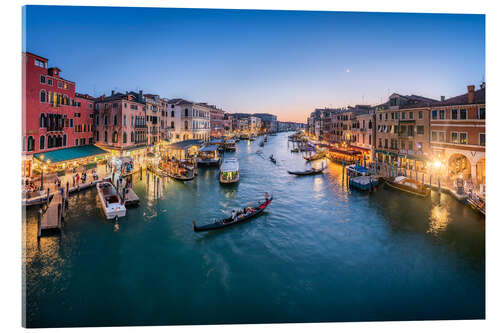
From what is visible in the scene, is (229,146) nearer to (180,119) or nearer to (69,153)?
(180,119)

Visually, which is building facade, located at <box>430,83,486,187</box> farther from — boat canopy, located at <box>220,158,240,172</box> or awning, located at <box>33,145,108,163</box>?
awning, located at <box>33,145,108,163</box>

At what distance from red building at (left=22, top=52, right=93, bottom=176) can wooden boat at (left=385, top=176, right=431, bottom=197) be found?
55.4 feet

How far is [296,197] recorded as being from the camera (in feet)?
44.9

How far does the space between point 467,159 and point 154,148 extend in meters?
22.5

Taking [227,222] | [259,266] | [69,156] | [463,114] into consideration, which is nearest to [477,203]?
[463,114]

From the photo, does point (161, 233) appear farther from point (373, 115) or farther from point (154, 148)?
point (373, 115)

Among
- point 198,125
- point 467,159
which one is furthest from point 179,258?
point 198,125

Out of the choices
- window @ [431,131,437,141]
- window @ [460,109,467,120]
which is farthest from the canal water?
window @ [431,131,437,141]

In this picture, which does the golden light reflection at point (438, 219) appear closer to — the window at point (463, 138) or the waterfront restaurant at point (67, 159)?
the window at point (463, 138)

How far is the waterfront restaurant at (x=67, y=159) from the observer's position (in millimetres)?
11016

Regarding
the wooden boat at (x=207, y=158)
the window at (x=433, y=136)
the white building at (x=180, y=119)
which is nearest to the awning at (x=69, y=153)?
the wooden boat at (x=207, y=158)

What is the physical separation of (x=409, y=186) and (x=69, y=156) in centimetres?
1802

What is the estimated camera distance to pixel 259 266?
→ 268 inches

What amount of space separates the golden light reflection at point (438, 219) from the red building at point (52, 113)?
14.0 m
